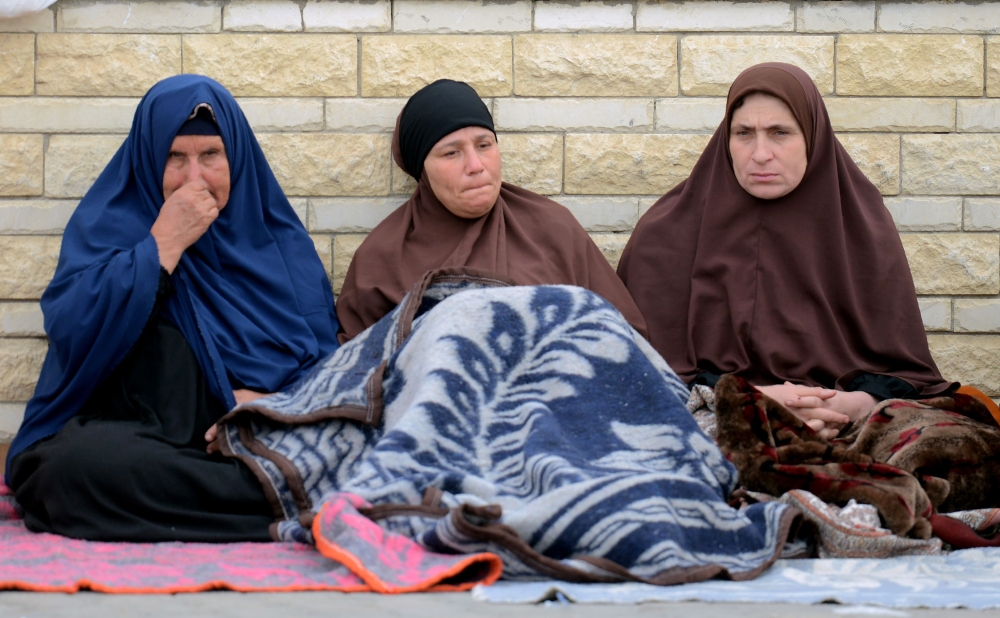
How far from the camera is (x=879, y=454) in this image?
118 inches

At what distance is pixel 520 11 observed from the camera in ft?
13.1

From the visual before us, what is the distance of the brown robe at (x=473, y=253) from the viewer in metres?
3.60

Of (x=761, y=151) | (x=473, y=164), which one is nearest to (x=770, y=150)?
(x=761, y=151)

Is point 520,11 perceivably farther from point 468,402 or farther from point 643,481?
point 643,481

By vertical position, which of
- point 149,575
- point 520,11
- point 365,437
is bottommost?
point 149,575

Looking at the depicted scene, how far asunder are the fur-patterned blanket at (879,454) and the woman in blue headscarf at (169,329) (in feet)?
4.29

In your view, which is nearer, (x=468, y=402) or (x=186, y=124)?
(x=468, y=402)

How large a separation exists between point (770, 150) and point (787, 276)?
42cm

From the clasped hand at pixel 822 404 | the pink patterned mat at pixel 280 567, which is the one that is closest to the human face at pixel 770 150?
the clasped hand at pixel 822 404

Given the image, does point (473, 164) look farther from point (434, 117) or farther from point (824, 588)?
point (824, 588)

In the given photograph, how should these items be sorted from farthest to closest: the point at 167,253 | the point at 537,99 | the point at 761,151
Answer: the point at 537,99 → the point at 761,151 → the point at 167,253

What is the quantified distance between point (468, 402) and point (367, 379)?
350mm

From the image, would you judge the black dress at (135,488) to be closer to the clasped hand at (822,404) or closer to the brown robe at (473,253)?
the brown robe at (473,253)

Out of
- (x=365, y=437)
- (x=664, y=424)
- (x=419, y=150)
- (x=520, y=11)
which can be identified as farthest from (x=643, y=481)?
(x=520, y=11)
